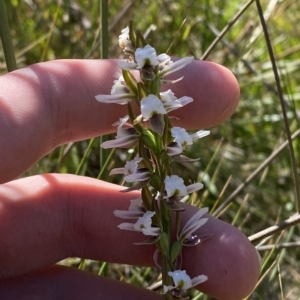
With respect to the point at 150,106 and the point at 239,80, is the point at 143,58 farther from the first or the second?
the point at 239,80

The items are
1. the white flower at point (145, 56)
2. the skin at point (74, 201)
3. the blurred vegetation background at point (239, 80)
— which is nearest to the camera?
the white flower at point (145, 56)

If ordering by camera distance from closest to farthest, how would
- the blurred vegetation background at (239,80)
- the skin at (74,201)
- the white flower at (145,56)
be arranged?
1. the white flower at (145,56)
2. the skin at (74,201)
3. the blurred vegetation background at (239,80)

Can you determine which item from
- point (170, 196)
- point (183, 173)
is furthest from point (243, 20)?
point (170, 196)

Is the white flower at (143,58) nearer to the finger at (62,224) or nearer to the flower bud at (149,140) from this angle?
the flower bud at (149,140)

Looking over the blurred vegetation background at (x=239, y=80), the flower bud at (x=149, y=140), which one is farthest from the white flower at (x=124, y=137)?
the blurred vegetation background at (x=239, y=80)

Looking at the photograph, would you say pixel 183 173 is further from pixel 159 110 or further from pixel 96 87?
pixel 159 110

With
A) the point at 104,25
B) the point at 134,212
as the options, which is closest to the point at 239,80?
the point at 104,25
